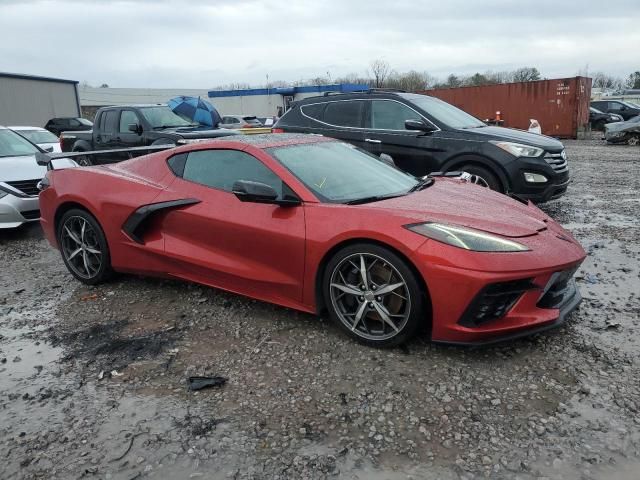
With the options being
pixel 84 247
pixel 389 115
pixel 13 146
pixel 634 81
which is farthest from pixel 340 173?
pixel 634 81

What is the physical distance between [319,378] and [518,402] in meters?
1.12

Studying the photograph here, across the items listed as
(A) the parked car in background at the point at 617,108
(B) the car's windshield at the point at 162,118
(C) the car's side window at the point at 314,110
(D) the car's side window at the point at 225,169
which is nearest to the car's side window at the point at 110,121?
(B) the car's windshield at the point at 162,118

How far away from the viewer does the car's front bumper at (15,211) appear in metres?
6.77

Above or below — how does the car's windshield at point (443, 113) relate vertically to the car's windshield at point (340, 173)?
above

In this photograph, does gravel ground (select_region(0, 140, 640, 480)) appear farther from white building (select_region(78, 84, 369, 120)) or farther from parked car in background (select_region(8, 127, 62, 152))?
white building (select_region(78, 84, 369, 120))

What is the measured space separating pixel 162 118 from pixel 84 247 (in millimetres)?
6049

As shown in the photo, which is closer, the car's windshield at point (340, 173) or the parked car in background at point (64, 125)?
the car's windshield at point (340, 173)

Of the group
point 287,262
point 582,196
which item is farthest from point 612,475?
point 582,196

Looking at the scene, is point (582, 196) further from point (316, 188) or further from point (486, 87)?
point (486, 87)

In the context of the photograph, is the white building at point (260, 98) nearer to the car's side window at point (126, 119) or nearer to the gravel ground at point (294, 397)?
the car's side window at point (126, 119)

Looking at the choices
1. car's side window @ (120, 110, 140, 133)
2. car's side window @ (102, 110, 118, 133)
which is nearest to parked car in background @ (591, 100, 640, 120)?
car's side window @ (120, 110, 140, 133)

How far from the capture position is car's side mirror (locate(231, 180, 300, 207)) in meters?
3.62

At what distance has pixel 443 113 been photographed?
7.62 metres

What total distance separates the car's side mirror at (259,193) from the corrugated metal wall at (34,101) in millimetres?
31833
